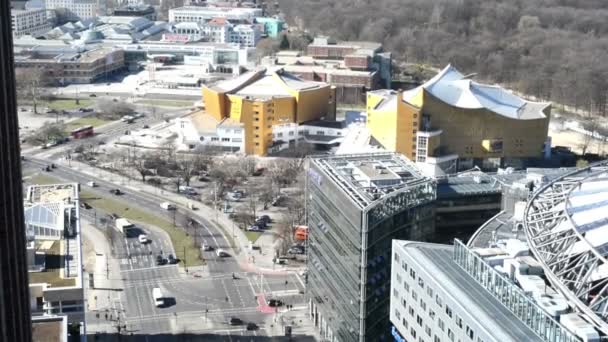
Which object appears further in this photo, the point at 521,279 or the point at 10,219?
the point at 521,279

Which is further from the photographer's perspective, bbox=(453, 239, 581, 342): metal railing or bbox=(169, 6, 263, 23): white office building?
bbox=(169, 6, 263, 23): white office building

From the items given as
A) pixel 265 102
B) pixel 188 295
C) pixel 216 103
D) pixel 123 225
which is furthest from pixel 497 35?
pixel 188 295

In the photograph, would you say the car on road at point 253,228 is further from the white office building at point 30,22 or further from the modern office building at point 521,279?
the white office building at point 30,22

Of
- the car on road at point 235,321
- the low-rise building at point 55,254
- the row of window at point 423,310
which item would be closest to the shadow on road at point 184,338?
the car on road at point 235,321

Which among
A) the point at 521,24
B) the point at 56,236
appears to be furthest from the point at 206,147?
the point at 521,24

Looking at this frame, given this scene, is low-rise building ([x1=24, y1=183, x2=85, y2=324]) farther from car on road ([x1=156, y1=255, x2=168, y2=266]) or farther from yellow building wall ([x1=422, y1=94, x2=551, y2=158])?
yellow building wall ([x1=422, y1=94, x2=551, y2=158])

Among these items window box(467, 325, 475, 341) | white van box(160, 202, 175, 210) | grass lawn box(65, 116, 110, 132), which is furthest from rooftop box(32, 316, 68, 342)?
grass lawn box(65, 116, 110, 132)

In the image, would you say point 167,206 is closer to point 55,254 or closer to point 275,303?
point 275,303
